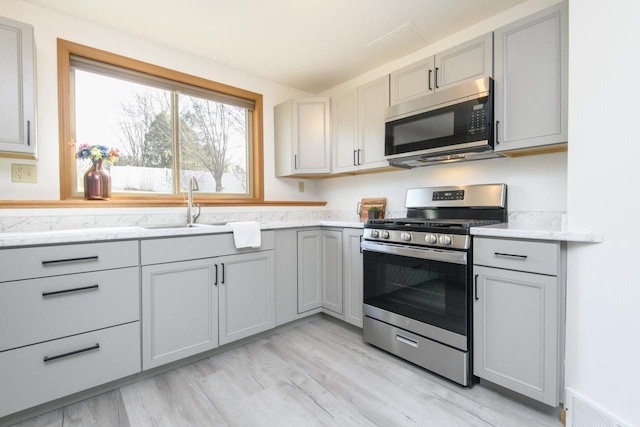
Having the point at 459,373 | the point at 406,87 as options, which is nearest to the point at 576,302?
the point at 459,373

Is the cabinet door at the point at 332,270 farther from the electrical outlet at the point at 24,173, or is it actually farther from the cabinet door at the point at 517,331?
the electrical outlet at the point at 24,173

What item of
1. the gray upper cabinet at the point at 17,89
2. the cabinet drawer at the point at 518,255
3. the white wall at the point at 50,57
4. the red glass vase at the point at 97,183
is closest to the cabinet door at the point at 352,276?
the cabinet drawer at the point at 518,255

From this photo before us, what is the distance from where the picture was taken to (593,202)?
135 centimetres

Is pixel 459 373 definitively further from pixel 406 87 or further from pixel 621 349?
pixel 406 87

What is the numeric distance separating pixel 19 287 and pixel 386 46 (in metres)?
2.87

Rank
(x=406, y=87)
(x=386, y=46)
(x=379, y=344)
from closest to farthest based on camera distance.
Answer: (x=379, y=344) → (x=406, y=87) → (x=386, y=46)

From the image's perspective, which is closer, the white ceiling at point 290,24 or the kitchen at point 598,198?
the kitchen at point 598,198

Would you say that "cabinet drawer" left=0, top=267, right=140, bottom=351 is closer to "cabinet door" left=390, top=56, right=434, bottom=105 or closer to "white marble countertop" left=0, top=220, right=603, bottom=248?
"white marble countertop" left=0, top=220, right=603, bottom=248

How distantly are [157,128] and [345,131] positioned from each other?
1653 millimetres

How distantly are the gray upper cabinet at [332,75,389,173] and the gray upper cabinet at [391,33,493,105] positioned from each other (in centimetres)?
15

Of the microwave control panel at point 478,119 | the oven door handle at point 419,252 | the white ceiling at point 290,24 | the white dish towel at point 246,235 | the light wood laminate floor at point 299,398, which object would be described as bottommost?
the light wood laminate floor at point 299,398

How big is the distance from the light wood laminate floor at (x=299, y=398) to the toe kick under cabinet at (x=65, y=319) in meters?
0.17

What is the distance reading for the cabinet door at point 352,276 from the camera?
239 centimetres

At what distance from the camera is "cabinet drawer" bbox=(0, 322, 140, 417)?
140cm
